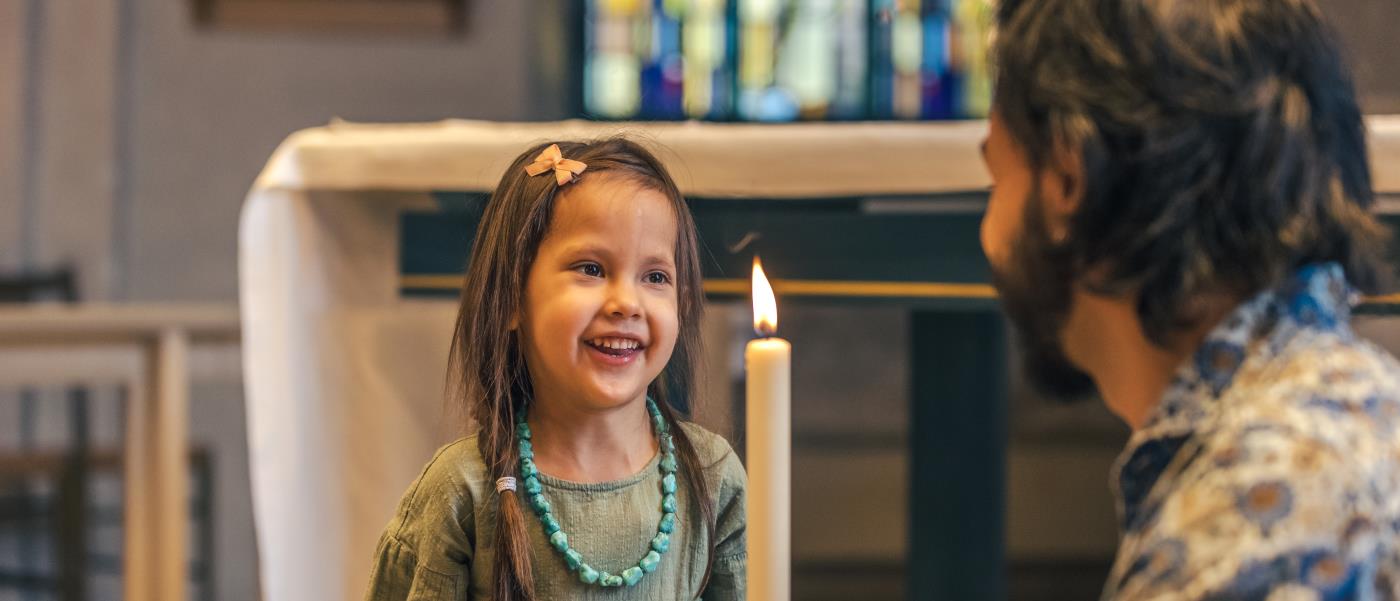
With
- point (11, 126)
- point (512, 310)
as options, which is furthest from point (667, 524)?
point (11, 126)

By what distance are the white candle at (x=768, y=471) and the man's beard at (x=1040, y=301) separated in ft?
0.52

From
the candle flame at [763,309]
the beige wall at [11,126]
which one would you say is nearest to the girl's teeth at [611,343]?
the candle flame at [763,309]

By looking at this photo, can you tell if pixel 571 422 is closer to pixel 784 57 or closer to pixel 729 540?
pixel 729 540

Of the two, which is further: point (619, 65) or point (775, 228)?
point (619, 65)

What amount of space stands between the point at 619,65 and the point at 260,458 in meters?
4.48

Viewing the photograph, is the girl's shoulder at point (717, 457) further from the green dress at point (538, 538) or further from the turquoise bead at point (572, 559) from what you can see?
the turquoise bead at point (572, 559)

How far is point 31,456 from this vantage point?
4516 mm

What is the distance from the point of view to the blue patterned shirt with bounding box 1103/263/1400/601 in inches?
29.2

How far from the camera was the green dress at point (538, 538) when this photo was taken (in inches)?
49.3

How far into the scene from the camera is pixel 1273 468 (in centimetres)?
75

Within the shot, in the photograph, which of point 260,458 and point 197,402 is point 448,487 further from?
point 197,402

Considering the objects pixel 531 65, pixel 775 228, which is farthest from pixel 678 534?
pixel 531 65

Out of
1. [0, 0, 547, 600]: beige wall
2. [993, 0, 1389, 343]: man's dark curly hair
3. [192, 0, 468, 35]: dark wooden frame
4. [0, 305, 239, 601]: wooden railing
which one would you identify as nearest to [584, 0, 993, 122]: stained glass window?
[0, 0, 547, 600]: beige wall

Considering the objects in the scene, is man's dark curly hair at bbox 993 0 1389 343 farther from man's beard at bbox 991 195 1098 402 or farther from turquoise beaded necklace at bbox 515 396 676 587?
turquoise beaded necklace at bbox 515 396 676 587
